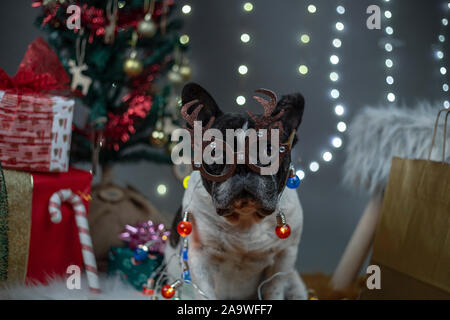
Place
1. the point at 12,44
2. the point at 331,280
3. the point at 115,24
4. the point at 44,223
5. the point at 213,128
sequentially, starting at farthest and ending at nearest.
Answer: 1. the point at 12,44
2. the point at 115,24
3. the point at 331,280
4. the point at 44,223
5. the point at 213,128

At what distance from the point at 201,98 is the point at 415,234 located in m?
0.69

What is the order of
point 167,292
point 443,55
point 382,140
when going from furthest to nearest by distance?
point 443,55
point 382,140
point 167,292

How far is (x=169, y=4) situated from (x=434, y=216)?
4.51ft

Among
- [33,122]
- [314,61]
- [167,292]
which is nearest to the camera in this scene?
[167,292]

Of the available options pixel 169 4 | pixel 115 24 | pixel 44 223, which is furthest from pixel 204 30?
pixel 44 223

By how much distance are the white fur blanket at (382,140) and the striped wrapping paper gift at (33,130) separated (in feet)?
3.33

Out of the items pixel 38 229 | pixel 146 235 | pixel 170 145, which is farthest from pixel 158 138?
pixel 38 229

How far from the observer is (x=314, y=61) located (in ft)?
7.38

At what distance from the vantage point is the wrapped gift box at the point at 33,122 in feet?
4.45

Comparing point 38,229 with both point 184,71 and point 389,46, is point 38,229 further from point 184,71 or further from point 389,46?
point 389,46

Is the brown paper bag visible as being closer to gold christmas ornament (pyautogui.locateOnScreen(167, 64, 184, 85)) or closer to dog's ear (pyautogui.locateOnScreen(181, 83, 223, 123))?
dog's ear (pyautogui.locateOnScreen(181, 83, 223, 123))

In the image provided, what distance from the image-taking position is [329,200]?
2391 millimetres

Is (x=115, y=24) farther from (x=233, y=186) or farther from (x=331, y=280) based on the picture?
(x=331, y=280)

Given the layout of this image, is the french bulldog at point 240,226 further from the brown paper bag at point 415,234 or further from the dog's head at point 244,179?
the brown paper bag at point 415,234
